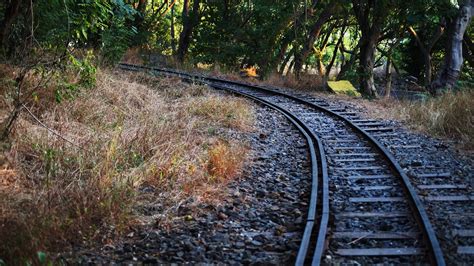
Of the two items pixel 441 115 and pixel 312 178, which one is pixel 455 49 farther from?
pixel 312 178

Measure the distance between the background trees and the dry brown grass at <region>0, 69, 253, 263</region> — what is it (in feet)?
5.25

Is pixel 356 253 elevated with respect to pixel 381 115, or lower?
lower

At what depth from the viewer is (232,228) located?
5465 mm

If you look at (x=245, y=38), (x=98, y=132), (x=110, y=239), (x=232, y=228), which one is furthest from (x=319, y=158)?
(x=245, y=38)

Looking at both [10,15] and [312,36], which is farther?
[312,36]

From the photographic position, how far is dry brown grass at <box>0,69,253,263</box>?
15.8 feet

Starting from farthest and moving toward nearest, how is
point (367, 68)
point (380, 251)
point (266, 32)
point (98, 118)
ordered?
point (266, 32)
point (367, 68)
point (98, 118)
point (380, 251)

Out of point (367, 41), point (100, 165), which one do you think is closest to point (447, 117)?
point (367, 41)

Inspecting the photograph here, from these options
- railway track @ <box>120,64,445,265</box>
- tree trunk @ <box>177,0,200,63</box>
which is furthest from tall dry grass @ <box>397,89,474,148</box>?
tree trunk @ <box>177,0,200,63</box>

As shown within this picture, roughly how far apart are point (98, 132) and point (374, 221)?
472cm

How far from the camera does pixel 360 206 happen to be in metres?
6.08

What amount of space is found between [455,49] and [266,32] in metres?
9.28

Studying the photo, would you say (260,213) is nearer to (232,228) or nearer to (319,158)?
(232,228)

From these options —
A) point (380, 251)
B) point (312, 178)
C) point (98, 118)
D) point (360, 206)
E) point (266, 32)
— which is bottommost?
point (380, 251)
